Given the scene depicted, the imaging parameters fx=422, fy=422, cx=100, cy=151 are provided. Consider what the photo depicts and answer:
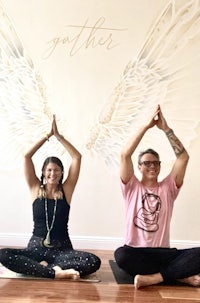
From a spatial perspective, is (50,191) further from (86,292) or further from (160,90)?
(160,90)

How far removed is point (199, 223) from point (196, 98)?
94 centimetres

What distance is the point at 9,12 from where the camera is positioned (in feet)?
10.4

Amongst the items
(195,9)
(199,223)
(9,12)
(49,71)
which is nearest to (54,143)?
(49,71)

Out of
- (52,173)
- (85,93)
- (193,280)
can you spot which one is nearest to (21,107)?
(85,93)

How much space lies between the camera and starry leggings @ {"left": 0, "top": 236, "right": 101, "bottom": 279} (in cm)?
218

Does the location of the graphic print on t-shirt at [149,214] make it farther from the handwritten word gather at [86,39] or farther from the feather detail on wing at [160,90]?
the handwritten word gather at [86,39]

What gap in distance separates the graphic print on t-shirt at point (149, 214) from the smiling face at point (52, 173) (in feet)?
1.67

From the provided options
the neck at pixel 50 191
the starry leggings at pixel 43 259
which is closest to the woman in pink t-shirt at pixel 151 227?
the starry leggings at pixel 43 259

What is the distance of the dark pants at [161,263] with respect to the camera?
2.17 m

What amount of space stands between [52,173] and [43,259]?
0.49 meters

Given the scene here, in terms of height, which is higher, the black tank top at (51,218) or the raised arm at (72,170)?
the raised arm at (72,170)

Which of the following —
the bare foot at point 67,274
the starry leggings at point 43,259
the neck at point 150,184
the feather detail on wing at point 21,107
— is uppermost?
the feather detail on wing at point 21,107

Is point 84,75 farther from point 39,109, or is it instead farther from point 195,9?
point 195,9

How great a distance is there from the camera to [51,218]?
243 centimetres
